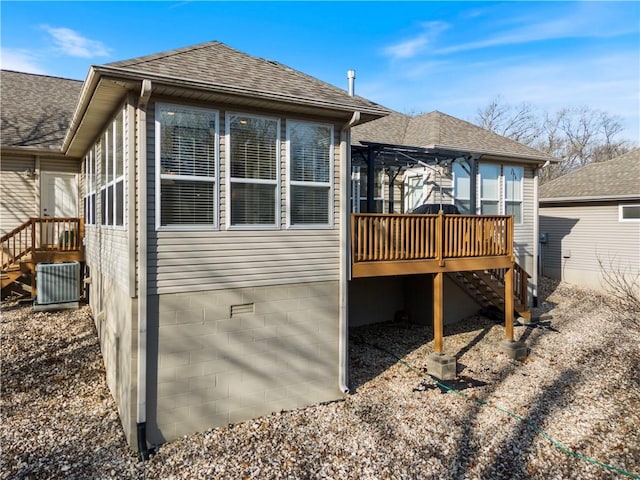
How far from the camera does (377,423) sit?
6.08m

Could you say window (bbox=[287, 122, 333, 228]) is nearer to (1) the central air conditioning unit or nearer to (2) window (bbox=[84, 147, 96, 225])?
(2) window (bbox=[84, 147, 96, 225])

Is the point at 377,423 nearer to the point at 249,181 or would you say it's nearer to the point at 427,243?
the point at 427,243

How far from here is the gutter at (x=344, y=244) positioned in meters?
6.75

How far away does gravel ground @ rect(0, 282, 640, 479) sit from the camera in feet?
16.5

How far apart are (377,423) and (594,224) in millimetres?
14115

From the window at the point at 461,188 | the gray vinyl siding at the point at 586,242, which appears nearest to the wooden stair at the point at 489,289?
the window at the point at 461,188

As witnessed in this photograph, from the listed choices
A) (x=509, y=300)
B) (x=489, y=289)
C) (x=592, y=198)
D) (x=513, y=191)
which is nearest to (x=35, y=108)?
(x=489, y=289)

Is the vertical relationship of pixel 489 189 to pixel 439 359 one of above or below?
above

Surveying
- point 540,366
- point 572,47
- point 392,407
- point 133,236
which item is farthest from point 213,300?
point 572,47

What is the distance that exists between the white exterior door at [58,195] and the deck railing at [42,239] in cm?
62

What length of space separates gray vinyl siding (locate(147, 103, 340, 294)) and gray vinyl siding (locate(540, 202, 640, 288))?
1322 cm

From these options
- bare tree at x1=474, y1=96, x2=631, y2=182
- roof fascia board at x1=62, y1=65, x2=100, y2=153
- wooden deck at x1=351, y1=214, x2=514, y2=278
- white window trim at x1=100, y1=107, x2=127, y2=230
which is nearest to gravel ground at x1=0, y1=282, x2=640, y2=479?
wooden deck at x1=351, y1=214, x2=514, y2=278

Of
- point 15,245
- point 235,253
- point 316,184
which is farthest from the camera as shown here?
point 15,245

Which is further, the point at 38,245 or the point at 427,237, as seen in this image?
the point at 38,245
